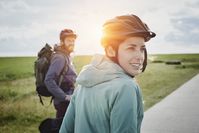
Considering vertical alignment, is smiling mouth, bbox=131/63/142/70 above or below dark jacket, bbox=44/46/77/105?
above

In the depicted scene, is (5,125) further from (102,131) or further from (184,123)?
(102,131)

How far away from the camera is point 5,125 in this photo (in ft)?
31.5

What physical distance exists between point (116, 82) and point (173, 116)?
7882 millimetres

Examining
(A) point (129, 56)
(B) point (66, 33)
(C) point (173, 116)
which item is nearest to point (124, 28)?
(A) point (129, 56)

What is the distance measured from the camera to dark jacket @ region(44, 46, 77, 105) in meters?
5.43

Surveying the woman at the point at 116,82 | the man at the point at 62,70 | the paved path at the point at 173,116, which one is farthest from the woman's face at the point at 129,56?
the paved path at the point at 173,116

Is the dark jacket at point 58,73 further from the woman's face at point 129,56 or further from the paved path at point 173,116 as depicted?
the woman's face at point 129,56

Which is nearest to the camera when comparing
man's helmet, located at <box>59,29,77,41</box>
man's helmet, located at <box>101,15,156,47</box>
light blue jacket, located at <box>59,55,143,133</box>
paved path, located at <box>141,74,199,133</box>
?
light blue jacket, located at <box>59,55,143,133</box>

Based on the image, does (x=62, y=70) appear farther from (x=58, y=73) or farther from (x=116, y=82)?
(x=116, y=82)

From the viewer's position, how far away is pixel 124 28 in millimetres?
2324

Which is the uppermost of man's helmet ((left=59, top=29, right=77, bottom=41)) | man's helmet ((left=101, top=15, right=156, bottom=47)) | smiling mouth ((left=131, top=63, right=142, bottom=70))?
man's helmet ((left=101, top=15, right=156, bottom=47))

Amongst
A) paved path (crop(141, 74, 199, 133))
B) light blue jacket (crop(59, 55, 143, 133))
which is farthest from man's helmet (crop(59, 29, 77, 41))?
paved path (crop(141, 74, 199, 133))

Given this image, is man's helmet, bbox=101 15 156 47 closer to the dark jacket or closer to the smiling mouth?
the smiling mouth

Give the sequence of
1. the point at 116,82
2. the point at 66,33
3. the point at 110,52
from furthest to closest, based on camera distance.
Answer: the point at 66,33 → the point at 110,52 → the point at 116,82
